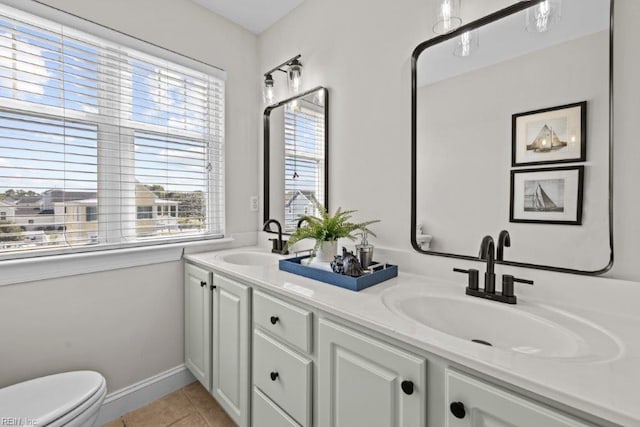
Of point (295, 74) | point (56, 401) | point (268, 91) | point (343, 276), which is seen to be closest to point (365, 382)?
point (343, 276)

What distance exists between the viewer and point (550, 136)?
1.03 metres

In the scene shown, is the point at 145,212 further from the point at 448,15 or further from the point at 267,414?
the point at 448,15

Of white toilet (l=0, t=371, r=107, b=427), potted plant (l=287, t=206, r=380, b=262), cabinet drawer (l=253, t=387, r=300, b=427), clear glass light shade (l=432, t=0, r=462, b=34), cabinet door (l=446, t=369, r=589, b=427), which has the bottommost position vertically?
cabinet drawer (l=253, t=387, r=300, b=427)

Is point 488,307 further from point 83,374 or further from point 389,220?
point 83,374

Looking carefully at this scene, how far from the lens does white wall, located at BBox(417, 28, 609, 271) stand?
97 cm

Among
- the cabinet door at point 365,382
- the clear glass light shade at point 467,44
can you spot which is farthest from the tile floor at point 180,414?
the clear glass light shade at point 467,44

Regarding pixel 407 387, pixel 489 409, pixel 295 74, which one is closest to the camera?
pixel 489 409

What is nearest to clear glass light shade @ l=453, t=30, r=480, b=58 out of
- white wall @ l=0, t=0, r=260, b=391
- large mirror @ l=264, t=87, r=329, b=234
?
large mirror @ l=264, t=87, r=329, b=234

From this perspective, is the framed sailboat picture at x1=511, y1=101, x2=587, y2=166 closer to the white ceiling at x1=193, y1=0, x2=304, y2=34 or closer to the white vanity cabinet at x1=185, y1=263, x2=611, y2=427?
the white vanity cabinet at x1=185, y1=263, x2=611, y2=427

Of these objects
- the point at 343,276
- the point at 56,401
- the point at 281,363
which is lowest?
the point at 56,401

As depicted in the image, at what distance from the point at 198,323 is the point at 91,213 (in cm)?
87

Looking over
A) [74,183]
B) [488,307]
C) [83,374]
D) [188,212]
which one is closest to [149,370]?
[83,374]

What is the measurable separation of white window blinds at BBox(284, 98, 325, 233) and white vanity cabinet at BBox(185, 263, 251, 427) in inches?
26.9

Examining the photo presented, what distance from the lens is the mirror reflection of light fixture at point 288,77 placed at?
1904mm
